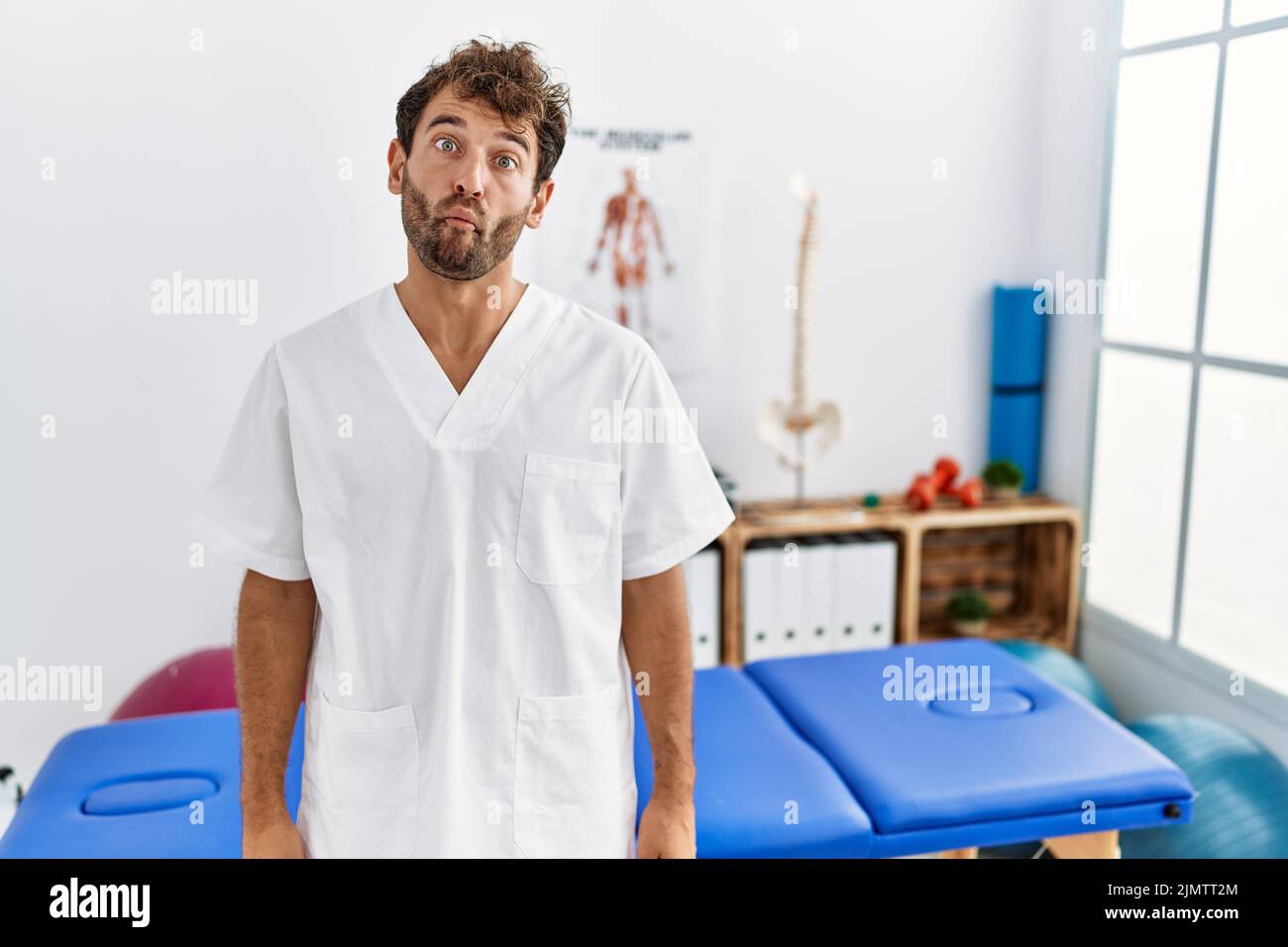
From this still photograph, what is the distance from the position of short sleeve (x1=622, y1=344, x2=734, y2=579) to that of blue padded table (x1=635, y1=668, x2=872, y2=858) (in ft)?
1.08

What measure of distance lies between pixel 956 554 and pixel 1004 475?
0.24m

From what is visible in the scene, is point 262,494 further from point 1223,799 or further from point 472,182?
point 1223,799

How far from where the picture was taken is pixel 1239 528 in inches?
86.6

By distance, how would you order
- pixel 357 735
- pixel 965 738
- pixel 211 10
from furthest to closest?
pixel 965 738
pixel 211 10
pixel 357 735

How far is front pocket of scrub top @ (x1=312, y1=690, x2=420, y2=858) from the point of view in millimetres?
932

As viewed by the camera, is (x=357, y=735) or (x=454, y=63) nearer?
(x=454, y=63)

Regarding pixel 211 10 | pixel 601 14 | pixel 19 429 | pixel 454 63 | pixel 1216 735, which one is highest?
pixel 601 14

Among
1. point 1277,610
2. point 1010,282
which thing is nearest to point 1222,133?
point 1010,282

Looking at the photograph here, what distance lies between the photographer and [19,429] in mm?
1765

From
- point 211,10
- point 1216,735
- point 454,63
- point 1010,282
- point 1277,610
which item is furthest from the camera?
point 1010,282

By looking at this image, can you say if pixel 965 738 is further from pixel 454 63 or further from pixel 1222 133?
pixel 1222 133

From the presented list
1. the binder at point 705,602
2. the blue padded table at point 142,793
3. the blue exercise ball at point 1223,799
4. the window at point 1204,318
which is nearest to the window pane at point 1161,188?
the window at point 1204,318

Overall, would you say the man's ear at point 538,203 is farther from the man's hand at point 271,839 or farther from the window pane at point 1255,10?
the window pane at point 1255,10

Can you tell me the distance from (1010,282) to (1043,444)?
1.32ft
